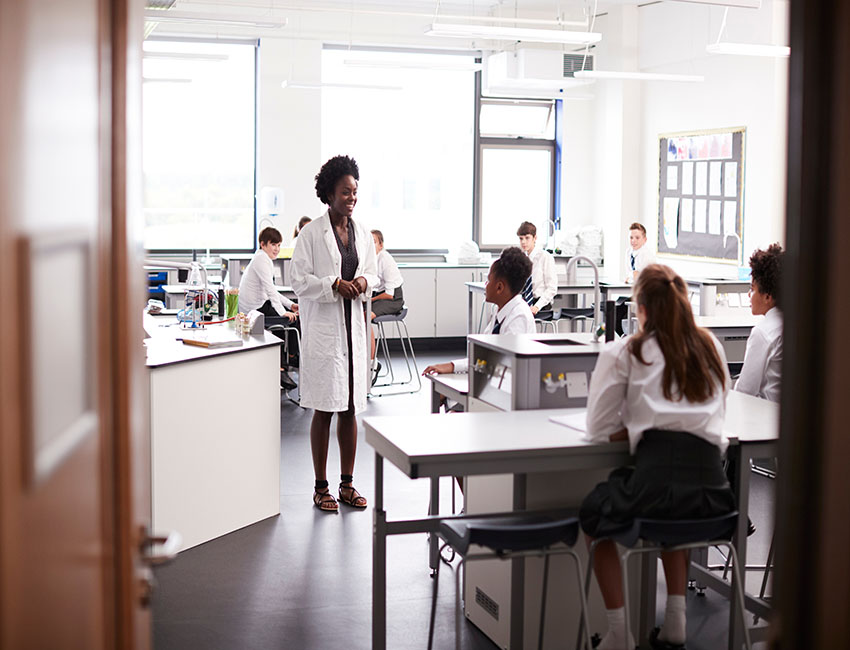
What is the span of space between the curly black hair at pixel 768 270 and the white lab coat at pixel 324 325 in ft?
5.41

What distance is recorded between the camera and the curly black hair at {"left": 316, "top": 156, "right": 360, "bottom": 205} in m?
4.34

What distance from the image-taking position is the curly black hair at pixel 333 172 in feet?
14.2

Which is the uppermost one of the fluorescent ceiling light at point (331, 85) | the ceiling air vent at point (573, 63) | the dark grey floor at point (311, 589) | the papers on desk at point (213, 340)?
the ceiling air vent at point (573, 63)

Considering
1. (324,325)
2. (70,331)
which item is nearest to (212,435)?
(324,325)

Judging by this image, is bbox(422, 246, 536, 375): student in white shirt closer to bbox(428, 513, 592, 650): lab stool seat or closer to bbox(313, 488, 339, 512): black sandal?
bbox(313, 488, 339, 512): black sandal

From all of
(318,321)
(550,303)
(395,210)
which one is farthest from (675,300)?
(395,210)

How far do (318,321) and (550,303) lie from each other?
12.4 ft

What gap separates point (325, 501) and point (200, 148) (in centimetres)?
589

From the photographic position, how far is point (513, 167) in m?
10.7

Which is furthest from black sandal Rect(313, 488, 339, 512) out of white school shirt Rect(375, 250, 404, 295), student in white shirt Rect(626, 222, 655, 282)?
student in white shirt Rect(626, 222, 655, 282)

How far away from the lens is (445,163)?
34.3 ft

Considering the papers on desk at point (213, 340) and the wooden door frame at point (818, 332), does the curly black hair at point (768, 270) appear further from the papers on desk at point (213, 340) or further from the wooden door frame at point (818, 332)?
the wooden door frame at point (818, 332)

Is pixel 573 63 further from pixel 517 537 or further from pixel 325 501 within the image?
pixel 517 537

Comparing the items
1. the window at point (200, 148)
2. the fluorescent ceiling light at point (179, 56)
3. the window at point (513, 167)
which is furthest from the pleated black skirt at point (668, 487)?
the window at point (513, 167)
